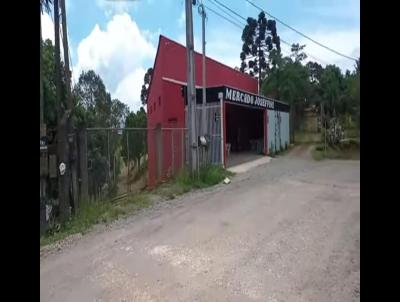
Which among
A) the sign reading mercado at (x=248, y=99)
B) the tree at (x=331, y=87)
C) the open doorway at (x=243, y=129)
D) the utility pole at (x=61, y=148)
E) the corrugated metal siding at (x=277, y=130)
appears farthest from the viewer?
the open doorway at (x=243, y=129)

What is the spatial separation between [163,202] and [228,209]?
2.07 m

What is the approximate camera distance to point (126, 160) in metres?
12.2

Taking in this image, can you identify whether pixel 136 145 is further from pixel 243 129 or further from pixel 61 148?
pixel 243 129

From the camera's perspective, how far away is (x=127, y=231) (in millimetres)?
7660

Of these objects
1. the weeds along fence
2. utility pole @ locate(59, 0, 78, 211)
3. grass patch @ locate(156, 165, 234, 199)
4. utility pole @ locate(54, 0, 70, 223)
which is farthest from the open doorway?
utility pole @ locate(54, 0, 70, 223)

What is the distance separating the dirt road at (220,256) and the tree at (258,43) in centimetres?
3536

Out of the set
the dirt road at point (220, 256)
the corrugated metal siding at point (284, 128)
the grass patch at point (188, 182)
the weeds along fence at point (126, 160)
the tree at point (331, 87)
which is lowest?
the dirt road at point (220, 256)

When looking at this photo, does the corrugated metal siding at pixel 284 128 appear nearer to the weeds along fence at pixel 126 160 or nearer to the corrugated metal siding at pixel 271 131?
the corrugated metal siding at pixel 271 131

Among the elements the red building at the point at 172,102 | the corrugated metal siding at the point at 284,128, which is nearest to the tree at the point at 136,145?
the red building at the point at 172,102

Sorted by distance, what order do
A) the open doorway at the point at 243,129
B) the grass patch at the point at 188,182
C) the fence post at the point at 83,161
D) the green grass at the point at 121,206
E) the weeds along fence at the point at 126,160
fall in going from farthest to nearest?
the open doorway at the point at 243,129
the grass patch at the point at 188,182
the weeds along fence at the point at 126,160
the fence post at the point at 83,161
the green grass at the point at 121,206

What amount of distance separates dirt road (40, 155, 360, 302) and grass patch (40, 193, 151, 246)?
1.75ft

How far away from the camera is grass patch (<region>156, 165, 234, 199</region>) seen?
11965 millimetres

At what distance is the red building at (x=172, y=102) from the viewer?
14.0m
